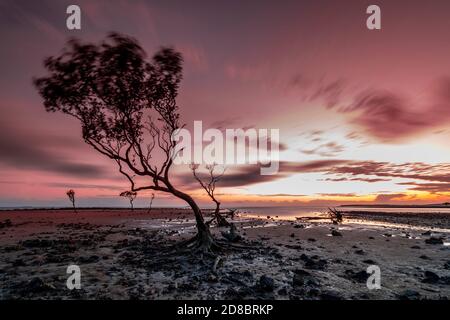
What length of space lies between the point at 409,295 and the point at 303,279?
4480 mm

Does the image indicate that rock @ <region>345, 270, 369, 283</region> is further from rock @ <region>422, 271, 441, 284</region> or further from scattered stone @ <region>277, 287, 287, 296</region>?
scattered stone @ <region>277, 287, 287, 296</region>

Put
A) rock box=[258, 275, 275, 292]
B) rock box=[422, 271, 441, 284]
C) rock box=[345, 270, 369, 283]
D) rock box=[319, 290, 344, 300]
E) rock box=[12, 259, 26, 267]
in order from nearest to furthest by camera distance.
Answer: rock box=[319, 290, 344, 300]
rock box=[258, 275, 275, 292]
rock box=[422, 271, 441, 284]
rock box=[345, 270, 369, 283]
rock box=[12, 259, 26, 267]

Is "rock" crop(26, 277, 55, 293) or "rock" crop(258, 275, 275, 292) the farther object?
"rock" crop(258, 275, 275, 292)

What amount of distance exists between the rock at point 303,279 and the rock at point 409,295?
350 centimetres

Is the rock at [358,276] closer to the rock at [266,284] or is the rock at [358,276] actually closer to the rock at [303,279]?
the rock at [303,279]

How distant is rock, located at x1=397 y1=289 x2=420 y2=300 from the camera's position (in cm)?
1239

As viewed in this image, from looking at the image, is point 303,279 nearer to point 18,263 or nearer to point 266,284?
point 266,284

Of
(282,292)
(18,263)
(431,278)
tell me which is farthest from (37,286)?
(431,278)

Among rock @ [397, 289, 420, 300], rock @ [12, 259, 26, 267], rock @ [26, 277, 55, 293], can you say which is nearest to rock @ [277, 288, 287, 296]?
rock @ [397, 289, 420, 300]

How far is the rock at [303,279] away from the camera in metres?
13.9

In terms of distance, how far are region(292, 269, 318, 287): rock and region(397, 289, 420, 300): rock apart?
350 cm

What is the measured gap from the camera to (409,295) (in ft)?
41.7

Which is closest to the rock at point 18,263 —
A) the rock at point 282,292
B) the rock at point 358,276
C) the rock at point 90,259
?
the rock at point 90,259
